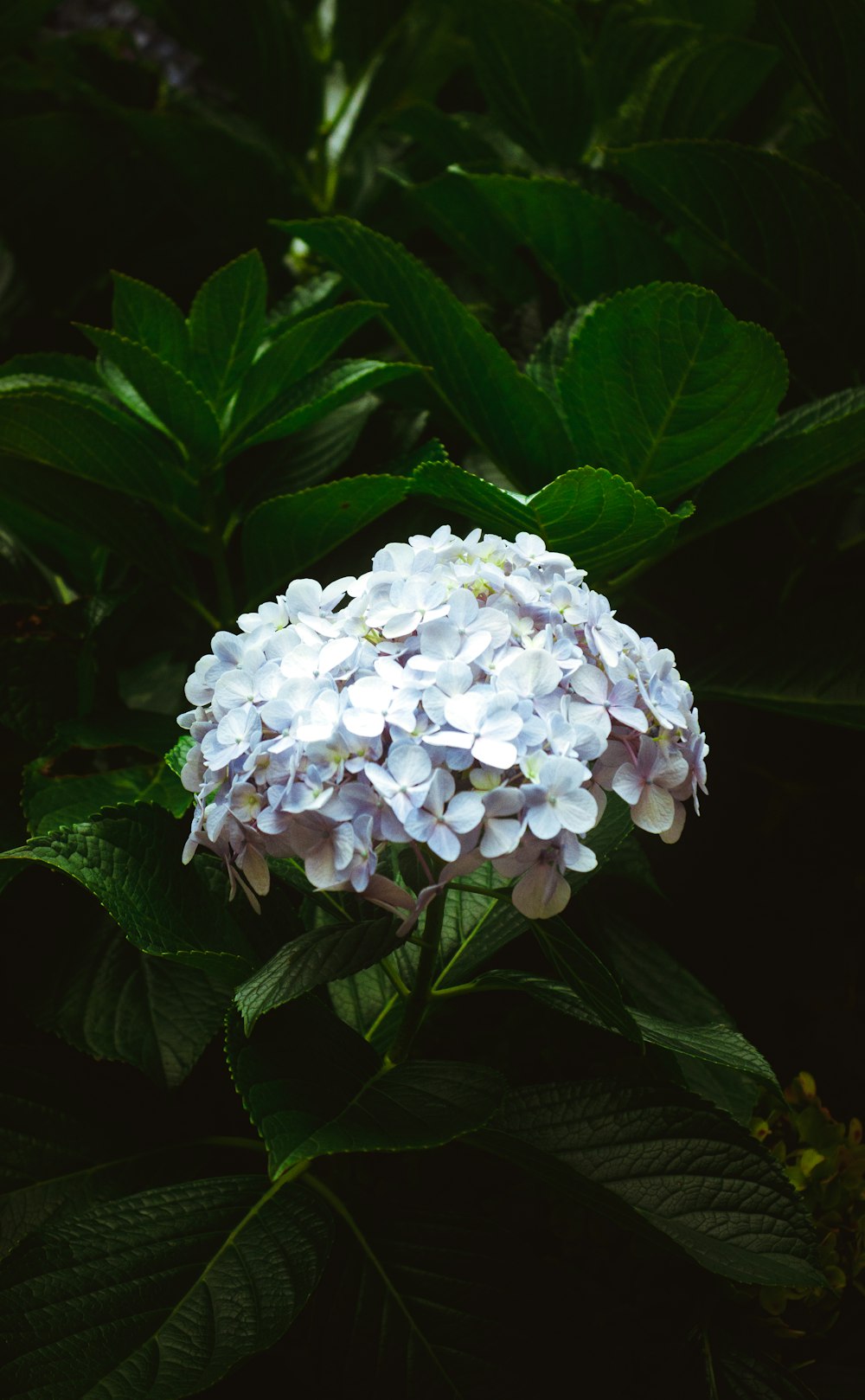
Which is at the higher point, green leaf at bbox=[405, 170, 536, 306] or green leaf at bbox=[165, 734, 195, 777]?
green leaf at bbox=[405, 170, 536, 306]

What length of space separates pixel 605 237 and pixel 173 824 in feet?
2.30

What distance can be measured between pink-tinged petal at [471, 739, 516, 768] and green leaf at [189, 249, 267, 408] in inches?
22.3

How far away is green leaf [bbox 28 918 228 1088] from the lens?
76 centimetres

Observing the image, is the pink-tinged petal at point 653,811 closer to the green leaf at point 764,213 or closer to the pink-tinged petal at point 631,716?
the pink-tinged petal at point 631,716

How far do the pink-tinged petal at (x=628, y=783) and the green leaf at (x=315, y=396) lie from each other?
440 millimetres

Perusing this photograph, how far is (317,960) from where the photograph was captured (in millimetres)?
579

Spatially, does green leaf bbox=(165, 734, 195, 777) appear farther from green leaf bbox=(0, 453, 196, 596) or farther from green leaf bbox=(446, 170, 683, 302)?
green leaf bbox=(446, 170, 683, 302)

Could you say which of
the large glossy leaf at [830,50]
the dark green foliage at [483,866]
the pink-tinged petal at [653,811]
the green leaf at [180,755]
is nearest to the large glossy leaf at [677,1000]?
the dark green foliage at [483,866]

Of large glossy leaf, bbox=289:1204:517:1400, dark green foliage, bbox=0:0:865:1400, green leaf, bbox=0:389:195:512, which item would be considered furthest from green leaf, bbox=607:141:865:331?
large glossy leaf, bbox=289:1204:517:1400

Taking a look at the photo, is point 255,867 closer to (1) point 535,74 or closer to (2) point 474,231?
(2) point 474,231

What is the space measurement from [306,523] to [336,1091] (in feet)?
1.49

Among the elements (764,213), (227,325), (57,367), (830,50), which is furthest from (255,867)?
(830,50)

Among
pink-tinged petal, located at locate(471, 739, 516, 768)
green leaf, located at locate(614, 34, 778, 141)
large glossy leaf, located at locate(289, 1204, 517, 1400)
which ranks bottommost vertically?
large glossy leaf, located at locate(289, 1204, 517, 1400)

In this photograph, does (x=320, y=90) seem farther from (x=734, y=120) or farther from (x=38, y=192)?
(x=734, y=120)
